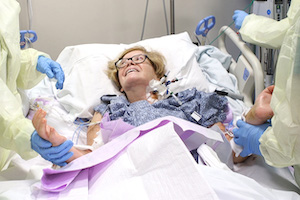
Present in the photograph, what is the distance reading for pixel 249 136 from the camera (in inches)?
60.5

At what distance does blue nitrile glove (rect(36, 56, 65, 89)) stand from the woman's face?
40 centimetres

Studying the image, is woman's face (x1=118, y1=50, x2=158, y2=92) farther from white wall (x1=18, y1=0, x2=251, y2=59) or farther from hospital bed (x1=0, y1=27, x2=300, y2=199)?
white wall (x1=18, y1=0, x2=251, y2=59)

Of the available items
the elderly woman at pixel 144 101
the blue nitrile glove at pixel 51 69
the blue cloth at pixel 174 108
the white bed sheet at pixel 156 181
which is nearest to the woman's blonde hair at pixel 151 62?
the elderly woman at pixel 144 101

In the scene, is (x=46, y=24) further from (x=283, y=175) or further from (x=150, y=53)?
(x=283, y=175)

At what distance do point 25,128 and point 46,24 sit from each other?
1947 millimetres

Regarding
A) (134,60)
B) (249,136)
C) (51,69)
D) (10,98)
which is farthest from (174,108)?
(10,98)

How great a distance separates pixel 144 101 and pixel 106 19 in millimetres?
1432

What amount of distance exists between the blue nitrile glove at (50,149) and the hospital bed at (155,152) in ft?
0.18

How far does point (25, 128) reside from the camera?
136 centimetres

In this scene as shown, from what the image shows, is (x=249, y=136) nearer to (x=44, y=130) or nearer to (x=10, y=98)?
(x=44, y=130)

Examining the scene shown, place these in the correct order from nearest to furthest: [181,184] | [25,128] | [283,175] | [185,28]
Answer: [181,184] < [25,128] < [283,175] < [185,28]

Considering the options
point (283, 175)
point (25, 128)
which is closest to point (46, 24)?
point (25, 128)

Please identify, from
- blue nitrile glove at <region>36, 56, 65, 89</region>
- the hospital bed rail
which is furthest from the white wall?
blue nitrile glove at <region>36, 56, 65, 89</region>

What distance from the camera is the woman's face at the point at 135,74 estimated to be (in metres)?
2.09
